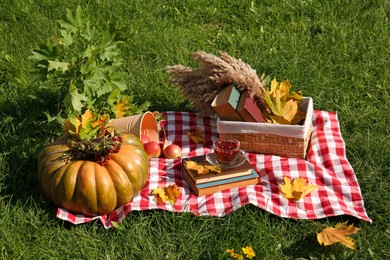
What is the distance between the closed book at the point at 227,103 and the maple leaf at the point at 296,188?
583 millimetres

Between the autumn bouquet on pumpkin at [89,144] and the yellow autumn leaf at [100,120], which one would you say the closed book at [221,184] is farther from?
the yellow autumn leaf at [100,120]

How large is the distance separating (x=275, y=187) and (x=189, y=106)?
1.21 meters

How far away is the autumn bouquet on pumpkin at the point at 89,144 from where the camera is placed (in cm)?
342

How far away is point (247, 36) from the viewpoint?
556cm

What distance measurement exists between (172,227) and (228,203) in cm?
39

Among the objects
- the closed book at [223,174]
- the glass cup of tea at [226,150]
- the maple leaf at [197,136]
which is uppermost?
the glass cup of tea at [226,150]

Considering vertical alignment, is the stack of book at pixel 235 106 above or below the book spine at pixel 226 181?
above

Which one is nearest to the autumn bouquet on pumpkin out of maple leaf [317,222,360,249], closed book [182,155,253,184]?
closed book [182,155,253,184]

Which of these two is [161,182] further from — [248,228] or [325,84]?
[325,84]

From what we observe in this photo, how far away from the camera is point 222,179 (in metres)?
3.69

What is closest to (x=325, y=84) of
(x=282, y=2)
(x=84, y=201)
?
(x=282, y=2)

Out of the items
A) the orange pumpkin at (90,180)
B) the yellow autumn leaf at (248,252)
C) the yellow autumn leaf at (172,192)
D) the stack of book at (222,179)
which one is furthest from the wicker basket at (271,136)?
the yellow autumn leaf at (248,252)

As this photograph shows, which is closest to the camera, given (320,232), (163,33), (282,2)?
(320,232)

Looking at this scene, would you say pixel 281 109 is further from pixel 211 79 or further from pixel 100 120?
pixel 100 120
